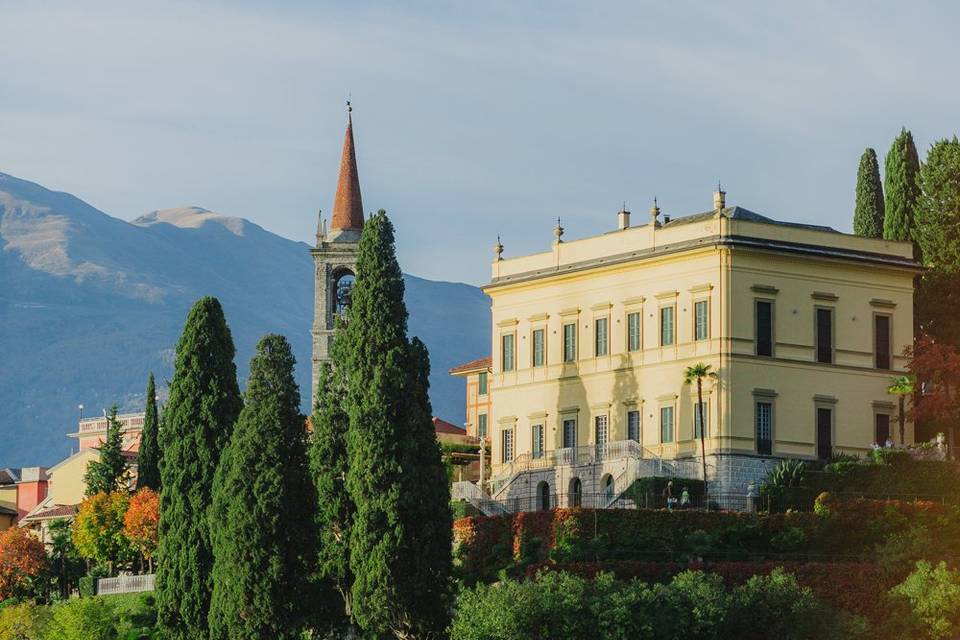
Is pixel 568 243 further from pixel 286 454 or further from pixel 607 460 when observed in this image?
pixel 286 454

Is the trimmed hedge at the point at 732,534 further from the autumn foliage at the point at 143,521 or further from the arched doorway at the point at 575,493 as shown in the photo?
the autumn foliage at the point at 143,521

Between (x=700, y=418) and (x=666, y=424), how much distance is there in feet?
6.42

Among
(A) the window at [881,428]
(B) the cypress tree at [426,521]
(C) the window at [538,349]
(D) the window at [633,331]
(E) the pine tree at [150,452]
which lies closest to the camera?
(B) the cypress tree at [426,521]

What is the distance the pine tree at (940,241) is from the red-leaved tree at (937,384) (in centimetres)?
417

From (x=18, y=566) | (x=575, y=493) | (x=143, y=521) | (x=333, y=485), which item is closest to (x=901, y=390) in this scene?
(x=575, y=493)

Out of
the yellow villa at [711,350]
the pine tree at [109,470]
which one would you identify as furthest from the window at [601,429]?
the pine tree at [109,470]

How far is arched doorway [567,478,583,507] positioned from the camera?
239 feet

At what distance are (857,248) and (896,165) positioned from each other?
10949 millimetres

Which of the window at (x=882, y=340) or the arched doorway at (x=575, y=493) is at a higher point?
the window at (x=882, y=340)

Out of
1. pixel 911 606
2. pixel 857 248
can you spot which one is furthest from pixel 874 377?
pixel 911 606

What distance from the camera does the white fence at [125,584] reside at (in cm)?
8319

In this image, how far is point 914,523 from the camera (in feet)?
213

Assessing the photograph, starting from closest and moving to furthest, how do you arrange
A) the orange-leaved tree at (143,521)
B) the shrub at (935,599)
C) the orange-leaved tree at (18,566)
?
the shrub at (935,599) → the orange-leaved tree at (143,521) → the orange-leaved tree at (18,566)

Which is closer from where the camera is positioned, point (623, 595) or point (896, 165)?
point (623, 595)
